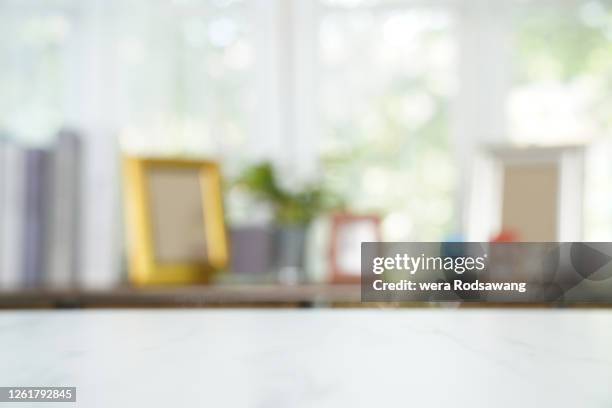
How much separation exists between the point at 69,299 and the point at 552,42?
171 centimetres

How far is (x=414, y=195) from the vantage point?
2.04 meters

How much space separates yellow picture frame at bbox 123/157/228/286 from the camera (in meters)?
1.73

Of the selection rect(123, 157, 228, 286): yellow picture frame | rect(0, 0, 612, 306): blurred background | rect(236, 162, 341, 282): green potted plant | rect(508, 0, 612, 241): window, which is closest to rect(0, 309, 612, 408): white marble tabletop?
rect(123, 157, 228, 286): yellow picture frame

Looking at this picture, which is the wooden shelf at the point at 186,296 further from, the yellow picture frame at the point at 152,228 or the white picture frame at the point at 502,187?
→ the white picture frame at the point at 502,187

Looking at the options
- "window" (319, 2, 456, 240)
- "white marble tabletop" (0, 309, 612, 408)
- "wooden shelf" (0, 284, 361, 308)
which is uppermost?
"window" (319, 2, 456, 240)

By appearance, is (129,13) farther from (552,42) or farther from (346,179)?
(552,42)

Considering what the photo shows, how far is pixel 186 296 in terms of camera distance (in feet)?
5.06

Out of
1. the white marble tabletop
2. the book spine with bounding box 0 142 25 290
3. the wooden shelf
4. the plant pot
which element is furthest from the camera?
the plant pot

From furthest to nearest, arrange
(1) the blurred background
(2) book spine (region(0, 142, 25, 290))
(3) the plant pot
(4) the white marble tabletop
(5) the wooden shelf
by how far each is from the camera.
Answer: (1) the blurred background → (3) the plant pot → (2) book spine (region(0, 142, 25, 290)) → (5) the wooden shelf → (4) the white marble tabletop

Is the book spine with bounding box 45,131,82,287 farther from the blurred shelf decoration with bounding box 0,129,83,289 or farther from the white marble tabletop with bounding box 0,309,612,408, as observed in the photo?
the white marble tabletop with bounding box 0,309,612,408

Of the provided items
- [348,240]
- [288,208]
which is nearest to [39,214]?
[288,208]

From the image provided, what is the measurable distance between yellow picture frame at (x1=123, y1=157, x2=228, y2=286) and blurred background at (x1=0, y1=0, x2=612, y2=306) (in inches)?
4.3

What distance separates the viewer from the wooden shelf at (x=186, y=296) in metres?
1.52

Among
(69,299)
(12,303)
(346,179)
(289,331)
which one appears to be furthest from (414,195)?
(289,331)
